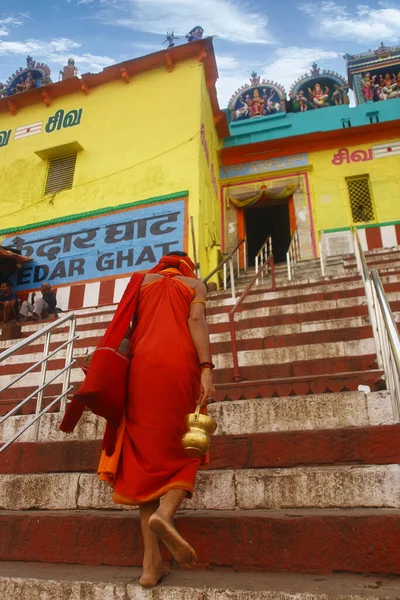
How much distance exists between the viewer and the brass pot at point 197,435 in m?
1.91

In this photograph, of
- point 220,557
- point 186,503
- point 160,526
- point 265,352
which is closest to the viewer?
point 160,526

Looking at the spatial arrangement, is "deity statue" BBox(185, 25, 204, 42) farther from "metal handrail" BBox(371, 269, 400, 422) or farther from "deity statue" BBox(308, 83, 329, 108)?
"metal handrail" BBox(371, 269, 400, 422)

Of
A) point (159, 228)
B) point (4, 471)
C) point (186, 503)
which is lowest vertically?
point (186, 503)

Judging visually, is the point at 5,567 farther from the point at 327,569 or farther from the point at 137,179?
the point at 137,179

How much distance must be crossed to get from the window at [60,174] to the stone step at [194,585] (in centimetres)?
1108

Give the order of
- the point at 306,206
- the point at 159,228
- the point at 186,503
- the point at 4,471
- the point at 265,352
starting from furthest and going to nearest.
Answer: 1. the point at 306,206
2. the point at 159,228
3. the point at 265,352
4. the point at 4,471
5. the point at 186,503

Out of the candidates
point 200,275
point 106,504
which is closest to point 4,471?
point 106,504

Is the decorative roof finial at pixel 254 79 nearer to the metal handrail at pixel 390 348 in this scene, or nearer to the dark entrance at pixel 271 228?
the dark entrance at pixel 271 228

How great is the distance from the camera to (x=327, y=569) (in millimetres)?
1953

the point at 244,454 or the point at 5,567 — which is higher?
the point at 244,454

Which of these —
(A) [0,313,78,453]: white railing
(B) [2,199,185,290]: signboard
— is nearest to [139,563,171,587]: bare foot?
(A) [0,313,78,453]: white railing

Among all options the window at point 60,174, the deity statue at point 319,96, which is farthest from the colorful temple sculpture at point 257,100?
the window at point 60,174

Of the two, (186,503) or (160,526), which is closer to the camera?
(160,526)

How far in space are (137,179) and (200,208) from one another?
6.58ft
